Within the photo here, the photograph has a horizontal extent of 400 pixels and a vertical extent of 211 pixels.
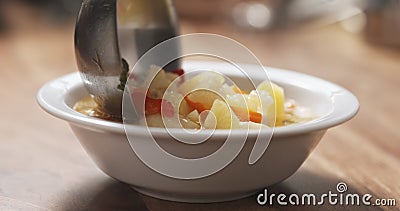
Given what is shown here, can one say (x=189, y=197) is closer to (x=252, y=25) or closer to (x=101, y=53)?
(x=101, y=53)

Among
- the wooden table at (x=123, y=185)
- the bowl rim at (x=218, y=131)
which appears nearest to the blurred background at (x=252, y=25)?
the wooden table at (x=123, y=185)

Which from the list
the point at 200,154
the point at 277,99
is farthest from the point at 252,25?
the point at 200,154

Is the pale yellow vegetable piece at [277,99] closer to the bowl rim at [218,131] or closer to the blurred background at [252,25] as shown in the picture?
the bowl rim at [218,131]

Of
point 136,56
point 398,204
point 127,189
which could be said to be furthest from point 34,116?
point 398,204

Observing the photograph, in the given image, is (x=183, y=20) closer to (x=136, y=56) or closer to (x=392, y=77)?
(x=392, y=77)

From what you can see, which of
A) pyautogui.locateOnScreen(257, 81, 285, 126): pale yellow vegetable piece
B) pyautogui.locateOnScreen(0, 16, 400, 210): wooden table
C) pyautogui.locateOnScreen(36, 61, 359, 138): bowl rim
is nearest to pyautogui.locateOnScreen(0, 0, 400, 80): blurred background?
pyautogui.locateOnScreen(0, 16, 400, 210): wooden table

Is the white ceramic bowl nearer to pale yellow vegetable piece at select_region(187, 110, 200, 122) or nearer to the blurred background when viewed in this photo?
pale yellow vegetable piece at select_region(187, 110, 200, 122)
